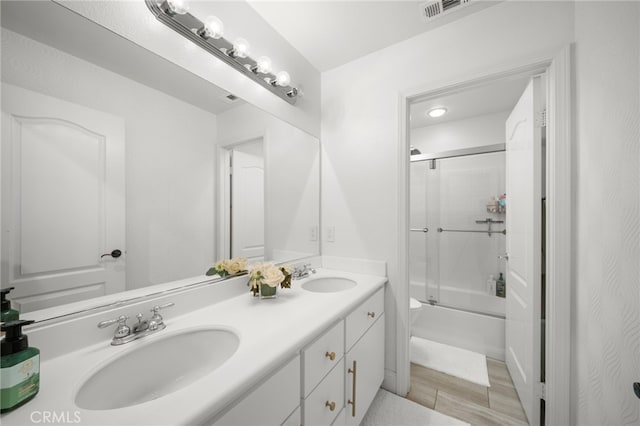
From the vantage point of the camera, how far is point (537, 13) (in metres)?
1.22

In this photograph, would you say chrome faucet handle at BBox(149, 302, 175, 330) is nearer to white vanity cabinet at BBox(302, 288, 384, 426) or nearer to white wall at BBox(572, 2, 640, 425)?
white vanity cabinet at BBox(302, 288, 384, 426)

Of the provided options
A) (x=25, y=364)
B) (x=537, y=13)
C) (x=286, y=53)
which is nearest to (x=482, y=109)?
(x=537, y=13)

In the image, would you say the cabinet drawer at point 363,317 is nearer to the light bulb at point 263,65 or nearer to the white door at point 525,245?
the white door at point 525,245

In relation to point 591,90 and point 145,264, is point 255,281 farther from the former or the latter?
point 591,90

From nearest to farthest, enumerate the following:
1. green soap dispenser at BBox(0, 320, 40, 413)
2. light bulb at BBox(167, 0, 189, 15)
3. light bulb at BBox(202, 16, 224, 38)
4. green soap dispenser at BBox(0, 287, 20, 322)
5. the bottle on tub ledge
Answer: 1. green soap dispenser at BBox(0, 320, 40, 413)
2. green soap dispenser at BBox(0, 287, 20, 322)
3. light bulb at BBox(167, 0, 189, 15)
4. light bulb at BBox(202, 16, 224, 38)
5. the bottle on tub ledge

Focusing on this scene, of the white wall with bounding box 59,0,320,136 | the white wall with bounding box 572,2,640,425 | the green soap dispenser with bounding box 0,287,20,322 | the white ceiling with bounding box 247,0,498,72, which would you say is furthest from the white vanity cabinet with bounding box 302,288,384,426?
the white ceiling with bounding box 247,0,498,72

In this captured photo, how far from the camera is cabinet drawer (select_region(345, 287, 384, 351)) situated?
1.14 meters

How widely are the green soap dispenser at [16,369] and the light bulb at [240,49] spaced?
50.6 inches

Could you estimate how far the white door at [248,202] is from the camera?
4.38 ft

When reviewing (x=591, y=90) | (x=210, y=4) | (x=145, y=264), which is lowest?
(x=145, y=264)

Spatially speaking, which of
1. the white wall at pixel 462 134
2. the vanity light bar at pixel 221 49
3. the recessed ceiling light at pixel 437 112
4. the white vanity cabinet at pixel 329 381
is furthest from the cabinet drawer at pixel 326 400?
the white wall at pixel 462 134

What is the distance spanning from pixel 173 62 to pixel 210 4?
0.40 meters

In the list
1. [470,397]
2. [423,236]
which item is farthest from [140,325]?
[423,236]

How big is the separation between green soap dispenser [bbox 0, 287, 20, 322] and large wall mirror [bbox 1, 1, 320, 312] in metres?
0.07
